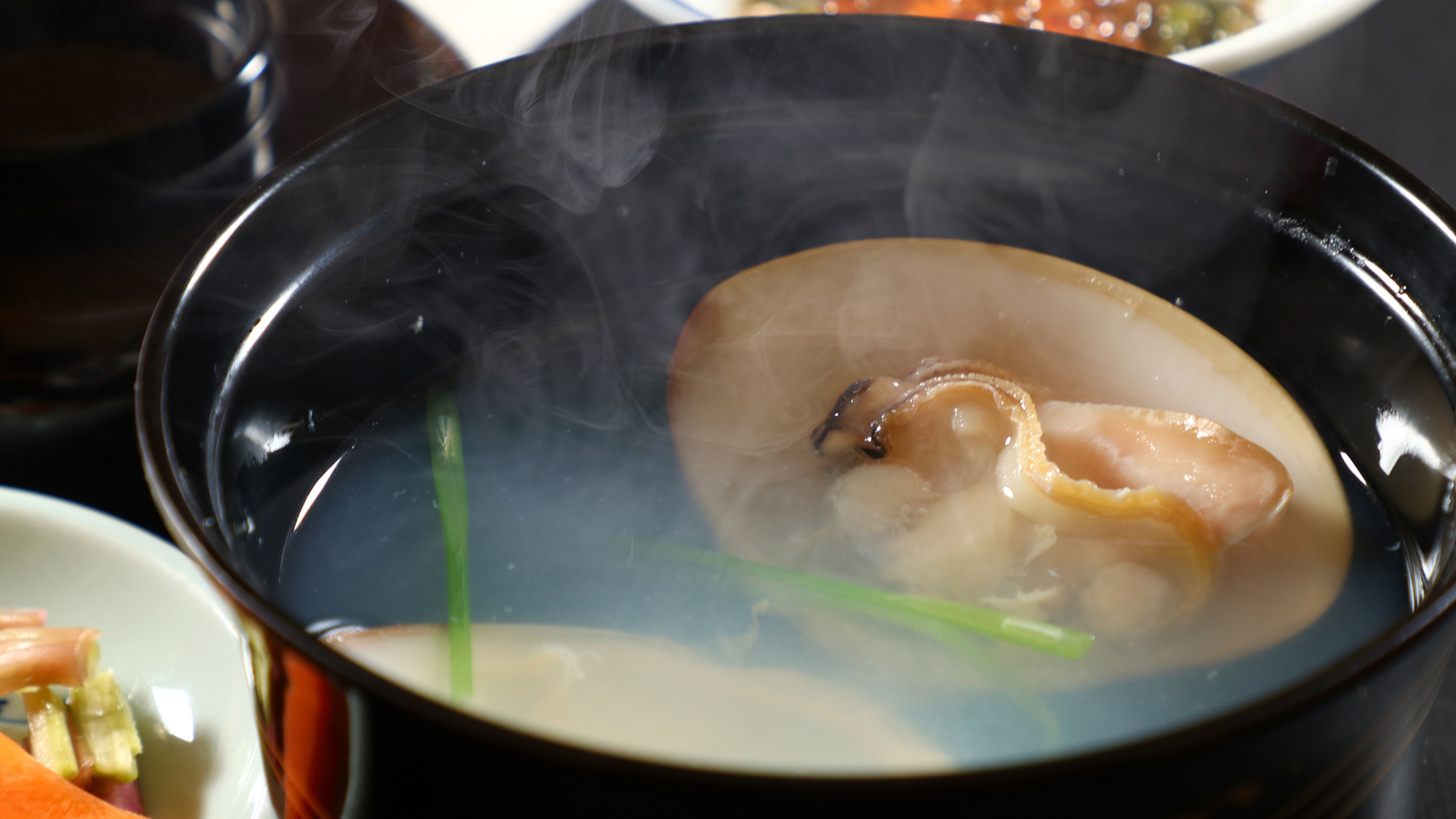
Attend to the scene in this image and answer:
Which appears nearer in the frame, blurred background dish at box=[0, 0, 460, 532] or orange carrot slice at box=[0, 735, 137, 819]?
orange carrot slice at box=[0, 735, 137, 819]

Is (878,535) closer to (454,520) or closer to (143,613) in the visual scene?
(454,520)

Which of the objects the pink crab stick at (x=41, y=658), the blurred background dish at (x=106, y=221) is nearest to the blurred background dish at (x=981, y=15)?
the blurred background dish at (x=106, y=221)

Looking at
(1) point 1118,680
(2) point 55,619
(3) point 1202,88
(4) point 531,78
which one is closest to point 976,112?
(3) point 1202,88

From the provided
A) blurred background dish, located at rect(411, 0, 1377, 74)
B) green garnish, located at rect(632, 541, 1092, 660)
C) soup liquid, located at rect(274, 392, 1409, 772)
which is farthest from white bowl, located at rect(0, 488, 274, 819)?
blurred background dish, located at rect(411, 0, 1377, 74)

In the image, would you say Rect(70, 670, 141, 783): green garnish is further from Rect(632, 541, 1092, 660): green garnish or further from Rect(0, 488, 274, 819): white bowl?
Rect(632, 541, 1092, 660): green garnish

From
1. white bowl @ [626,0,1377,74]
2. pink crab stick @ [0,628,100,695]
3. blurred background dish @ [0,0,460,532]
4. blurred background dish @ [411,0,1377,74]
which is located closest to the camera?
pink crab stick @ [0,628,100,695]

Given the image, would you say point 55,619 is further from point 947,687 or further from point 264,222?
point 947,687
